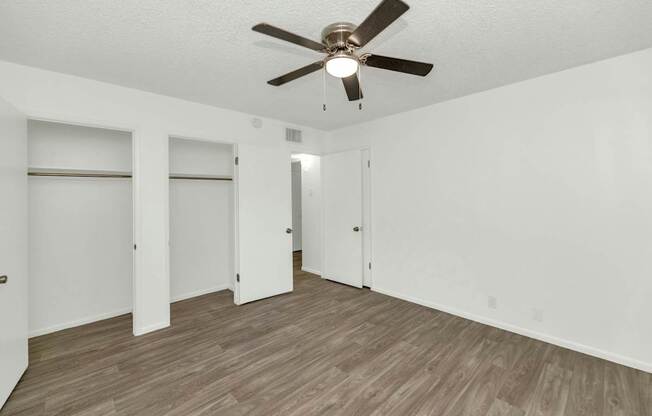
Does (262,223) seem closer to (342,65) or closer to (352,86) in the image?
(352,86)

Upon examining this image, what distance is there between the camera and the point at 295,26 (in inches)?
77.7

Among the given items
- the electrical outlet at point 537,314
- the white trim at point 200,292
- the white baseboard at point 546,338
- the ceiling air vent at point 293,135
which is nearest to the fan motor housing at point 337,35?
the ceiling air vent at point 293,135

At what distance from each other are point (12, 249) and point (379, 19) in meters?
2.96

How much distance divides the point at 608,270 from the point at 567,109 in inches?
59.7

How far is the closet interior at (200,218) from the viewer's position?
13.2ft

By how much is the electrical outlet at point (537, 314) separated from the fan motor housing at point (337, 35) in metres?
3.07

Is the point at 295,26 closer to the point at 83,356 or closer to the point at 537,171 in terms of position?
the point at 537,171

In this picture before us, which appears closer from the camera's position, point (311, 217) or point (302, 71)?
point (302, 71)

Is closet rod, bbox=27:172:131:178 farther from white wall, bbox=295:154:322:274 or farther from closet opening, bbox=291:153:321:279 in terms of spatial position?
white wall, bbox=295:154:322:274

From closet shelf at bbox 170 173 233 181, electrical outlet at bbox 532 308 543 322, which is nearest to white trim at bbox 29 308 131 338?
→ closet shelf at bbox 170 173 233 181

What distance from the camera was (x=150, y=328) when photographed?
3129 mm

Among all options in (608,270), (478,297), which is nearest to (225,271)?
(478,297)

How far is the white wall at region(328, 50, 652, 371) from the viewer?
2443 mm

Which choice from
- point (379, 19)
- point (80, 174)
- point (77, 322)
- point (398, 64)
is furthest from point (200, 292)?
point (379, 19)
